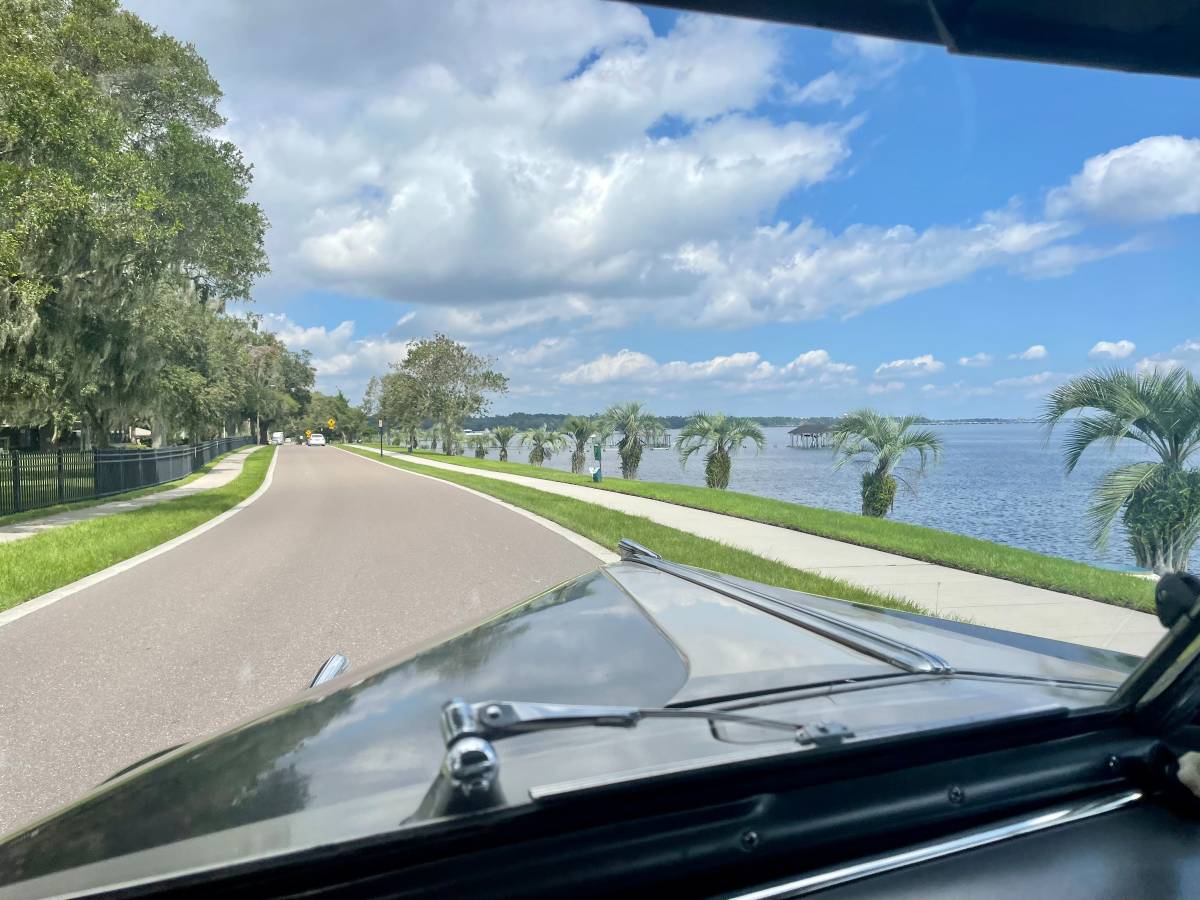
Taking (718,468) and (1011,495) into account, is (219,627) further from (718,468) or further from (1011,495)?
(718,468)

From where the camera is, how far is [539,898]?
133cm

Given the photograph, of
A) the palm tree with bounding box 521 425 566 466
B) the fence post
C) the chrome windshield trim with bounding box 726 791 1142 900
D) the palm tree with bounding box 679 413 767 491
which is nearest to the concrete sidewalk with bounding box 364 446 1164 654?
the chrome windshield trim with bounding box 726 791 1142 900

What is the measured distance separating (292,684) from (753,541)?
→ 7.76m

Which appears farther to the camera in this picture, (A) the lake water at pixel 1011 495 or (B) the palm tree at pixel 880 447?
(B) the palm tree at pixel 880 447

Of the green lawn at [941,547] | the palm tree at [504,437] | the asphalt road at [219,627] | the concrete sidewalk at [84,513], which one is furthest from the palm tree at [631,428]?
the palm tree at [504,437]

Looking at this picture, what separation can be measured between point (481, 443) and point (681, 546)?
45947 mm

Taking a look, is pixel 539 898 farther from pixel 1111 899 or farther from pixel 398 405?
pixel 398 405

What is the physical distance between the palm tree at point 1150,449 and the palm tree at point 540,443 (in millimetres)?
33768

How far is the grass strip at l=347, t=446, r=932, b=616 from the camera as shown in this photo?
8.02 m

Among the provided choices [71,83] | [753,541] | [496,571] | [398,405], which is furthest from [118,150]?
[398,405]

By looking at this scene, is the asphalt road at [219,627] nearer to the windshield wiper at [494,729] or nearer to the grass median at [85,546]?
the grass median at [85,546]

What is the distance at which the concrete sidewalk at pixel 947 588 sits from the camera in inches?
135

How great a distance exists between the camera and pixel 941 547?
11.0 m

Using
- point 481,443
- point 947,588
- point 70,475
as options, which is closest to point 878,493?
point 947,588
